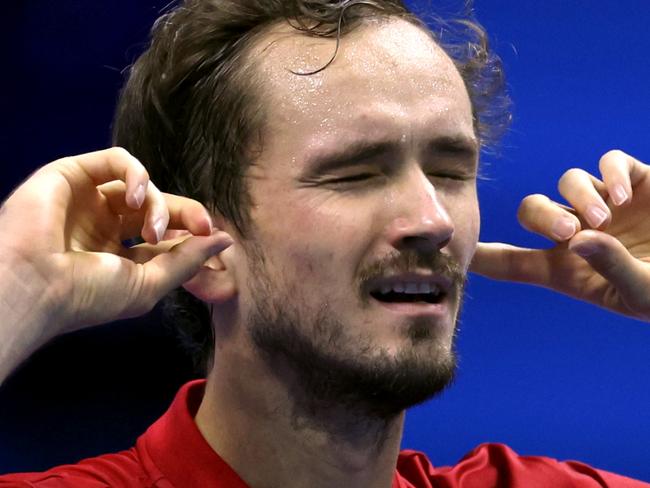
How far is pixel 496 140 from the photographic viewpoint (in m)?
1.95

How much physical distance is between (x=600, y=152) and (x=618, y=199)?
72 centimetres

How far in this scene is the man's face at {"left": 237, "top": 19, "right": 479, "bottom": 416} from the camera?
1.41m

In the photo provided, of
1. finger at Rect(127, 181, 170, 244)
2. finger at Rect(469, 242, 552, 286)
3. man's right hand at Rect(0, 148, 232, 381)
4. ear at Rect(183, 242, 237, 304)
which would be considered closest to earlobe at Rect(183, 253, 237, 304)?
ear at Rect(183, 242, 237, 304)

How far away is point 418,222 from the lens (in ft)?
4.55

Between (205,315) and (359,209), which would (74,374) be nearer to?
(205,315)

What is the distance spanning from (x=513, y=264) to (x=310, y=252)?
416mm

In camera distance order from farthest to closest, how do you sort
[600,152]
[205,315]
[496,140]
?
[600,152]
[496,140]
[205,315]

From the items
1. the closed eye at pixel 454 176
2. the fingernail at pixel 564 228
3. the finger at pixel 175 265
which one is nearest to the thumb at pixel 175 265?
the finger at pixel 175 265

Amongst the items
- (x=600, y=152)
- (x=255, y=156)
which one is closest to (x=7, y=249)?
(x=255, y=156)

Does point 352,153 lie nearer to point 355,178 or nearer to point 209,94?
point 355,178

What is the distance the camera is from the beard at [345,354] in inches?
55.3

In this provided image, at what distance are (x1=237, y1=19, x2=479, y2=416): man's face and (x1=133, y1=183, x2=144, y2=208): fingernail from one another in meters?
0.25

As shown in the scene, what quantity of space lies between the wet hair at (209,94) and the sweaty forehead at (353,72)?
2 centimetres

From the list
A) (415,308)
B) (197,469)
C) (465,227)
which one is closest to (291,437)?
(197,469)
